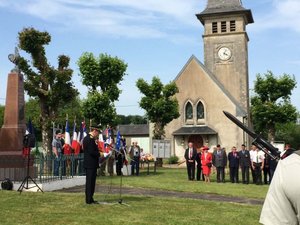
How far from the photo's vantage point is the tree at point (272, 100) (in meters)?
42.6

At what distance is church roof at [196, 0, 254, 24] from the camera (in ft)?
166

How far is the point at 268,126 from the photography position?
148ft

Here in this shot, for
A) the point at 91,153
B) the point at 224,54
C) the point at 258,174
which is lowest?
the point at 258,174

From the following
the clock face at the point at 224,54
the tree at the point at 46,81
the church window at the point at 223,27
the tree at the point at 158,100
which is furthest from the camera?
the church window at the point at 223,27

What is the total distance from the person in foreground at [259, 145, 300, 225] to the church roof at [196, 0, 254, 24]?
4996cm

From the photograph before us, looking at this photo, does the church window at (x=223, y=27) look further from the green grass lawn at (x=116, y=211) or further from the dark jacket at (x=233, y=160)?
the green grass lawn at (x=116, y=211)

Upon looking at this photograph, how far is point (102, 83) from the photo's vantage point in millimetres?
28891

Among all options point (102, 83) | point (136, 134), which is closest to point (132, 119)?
point (136, 134)

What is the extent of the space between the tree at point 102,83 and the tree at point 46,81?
3.77ft

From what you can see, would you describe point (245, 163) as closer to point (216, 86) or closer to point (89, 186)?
point (89, 186)

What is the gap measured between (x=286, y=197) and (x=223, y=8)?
51383 mm

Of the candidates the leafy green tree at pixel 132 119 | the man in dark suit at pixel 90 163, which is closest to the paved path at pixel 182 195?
the man in dark suit at pixel 90 163

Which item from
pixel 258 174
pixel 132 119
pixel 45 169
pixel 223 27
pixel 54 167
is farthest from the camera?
pixel 132 119

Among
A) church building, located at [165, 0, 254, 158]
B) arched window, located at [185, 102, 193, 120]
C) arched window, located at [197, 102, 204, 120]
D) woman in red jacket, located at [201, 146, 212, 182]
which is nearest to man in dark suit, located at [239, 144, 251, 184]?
woman in red jacket, located at [201, 146, 212, 182]
